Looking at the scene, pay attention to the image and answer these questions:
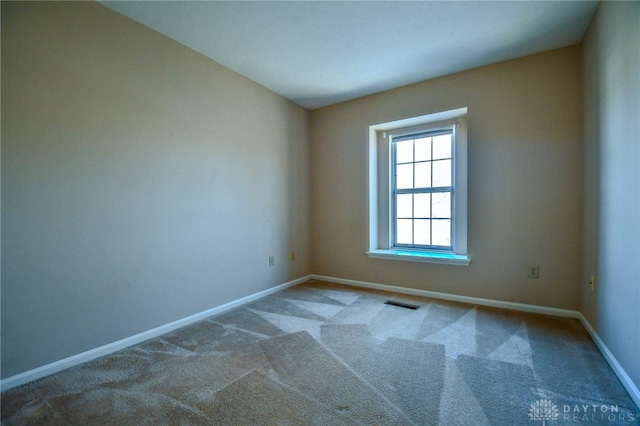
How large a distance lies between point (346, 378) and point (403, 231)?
2.29m

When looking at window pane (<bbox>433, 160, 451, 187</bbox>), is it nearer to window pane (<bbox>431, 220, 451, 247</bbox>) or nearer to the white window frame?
the white window frame

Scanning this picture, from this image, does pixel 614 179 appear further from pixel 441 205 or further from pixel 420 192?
pixel 420 192

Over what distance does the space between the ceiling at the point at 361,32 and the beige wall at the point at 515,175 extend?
240 millimetres

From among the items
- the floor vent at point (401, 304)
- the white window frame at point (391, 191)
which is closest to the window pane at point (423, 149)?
the white window frame at point (391, 191)

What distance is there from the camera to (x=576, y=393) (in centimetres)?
150

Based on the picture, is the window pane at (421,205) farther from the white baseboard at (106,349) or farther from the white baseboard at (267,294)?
the white baseboard at (106,349)

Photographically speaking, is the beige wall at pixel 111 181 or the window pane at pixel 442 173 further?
the window pane at pixel 442 173

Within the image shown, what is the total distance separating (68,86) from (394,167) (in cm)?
327

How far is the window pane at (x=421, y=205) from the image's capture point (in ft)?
11.1

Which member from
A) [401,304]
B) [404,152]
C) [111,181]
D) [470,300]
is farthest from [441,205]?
[111,181]

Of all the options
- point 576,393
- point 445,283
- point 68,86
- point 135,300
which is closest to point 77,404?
point 135,300

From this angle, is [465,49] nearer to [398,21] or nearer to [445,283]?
[398,21]

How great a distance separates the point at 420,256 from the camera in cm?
319

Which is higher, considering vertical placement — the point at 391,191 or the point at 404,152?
the point at 404,152
